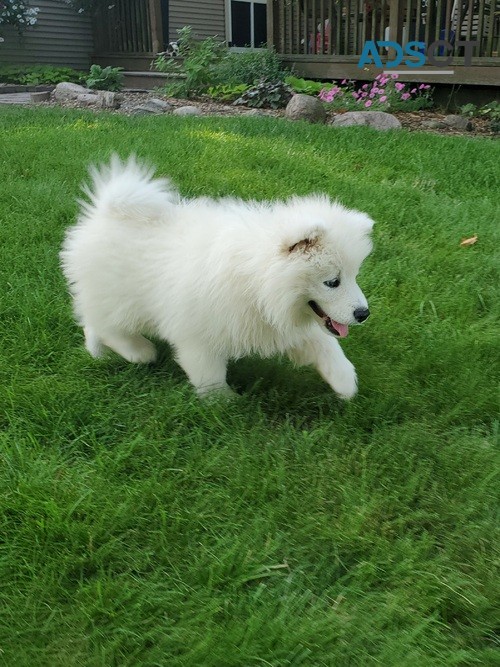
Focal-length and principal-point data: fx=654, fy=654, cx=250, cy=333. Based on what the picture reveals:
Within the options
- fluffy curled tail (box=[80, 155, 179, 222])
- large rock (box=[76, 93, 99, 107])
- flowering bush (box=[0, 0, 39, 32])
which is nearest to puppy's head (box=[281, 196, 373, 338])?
fluffy curled tail (box=[80, 155, 179, 222])

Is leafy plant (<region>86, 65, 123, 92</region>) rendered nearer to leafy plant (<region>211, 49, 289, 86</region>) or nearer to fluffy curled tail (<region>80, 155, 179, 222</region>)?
leafy plant (<region>211, 49, 289, 86</region>)

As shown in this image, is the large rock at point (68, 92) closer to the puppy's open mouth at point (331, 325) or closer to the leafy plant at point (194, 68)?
the leafy plant at point (194, 68)

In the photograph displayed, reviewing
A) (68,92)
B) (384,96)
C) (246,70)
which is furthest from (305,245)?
(246,70)

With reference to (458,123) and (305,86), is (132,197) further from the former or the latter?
(305,86)

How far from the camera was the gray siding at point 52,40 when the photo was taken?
49.1 ft

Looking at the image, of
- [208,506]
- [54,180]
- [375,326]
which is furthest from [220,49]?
[208,506]

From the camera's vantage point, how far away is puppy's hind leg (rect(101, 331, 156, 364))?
9.03 ft

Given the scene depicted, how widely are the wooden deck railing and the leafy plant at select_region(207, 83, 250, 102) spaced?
205 centimetres

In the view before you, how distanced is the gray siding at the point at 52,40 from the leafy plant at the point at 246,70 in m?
5.80

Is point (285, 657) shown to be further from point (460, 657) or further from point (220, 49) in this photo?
point (220, 49)

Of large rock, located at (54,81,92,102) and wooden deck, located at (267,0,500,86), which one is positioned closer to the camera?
wooden deck, located at (267,0,500,86)

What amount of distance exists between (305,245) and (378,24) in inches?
441

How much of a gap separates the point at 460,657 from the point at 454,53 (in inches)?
401

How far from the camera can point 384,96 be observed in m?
9.63
